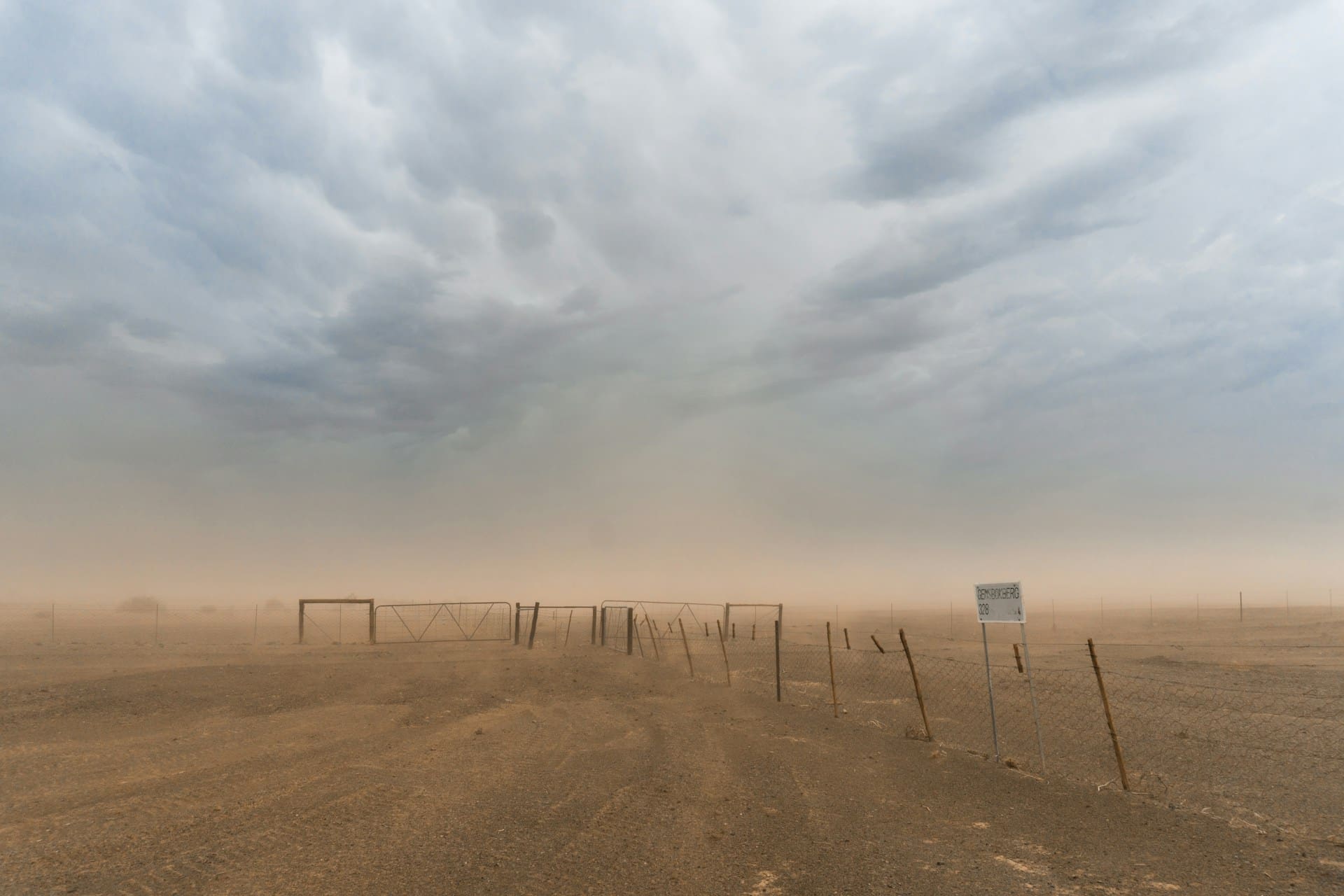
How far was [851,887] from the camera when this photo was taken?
8680 mm

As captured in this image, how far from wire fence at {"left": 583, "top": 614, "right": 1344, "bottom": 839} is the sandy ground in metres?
1.54

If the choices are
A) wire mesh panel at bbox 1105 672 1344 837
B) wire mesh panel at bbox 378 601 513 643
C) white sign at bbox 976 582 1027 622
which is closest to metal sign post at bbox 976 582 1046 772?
white sign at bbox 976 582 1027 622

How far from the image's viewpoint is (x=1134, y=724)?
1869 centimetres

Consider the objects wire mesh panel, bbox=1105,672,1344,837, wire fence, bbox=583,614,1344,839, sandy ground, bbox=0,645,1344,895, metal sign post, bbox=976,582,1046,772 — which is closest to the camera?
sandy ground, bbox=0,645,1344,895

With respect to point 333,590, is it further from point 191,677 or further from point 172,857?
point 172,857

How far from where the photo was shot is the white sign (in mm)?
14438

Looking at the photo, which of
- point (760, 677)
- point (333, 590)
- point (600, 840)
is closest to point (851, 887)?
point (600, 840)

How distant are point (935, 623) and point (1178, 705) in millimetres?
61845

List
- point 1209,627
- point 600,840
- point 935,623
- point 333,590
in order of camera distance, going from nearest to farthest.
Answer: point 600,840 < point 1209,627 < point 935,623 < point 333,590

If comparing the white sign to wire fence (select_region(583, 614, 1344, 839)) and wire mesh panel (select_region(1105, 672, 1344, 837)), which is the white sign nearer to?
wire fence (select_region(583, 614, 1344, 839))

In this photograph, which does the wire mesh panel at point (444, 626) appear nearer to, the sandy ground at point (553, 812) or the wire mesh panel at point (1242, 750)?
the sandy ground at point (553, 812)

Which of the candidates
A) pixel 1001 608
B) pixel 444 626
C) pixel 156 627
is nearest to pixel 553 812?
pixel 1001 608

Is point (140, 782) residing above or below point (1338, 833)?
above

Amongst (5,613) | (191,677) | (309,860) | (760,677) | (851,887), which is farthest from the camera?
(5,613)
